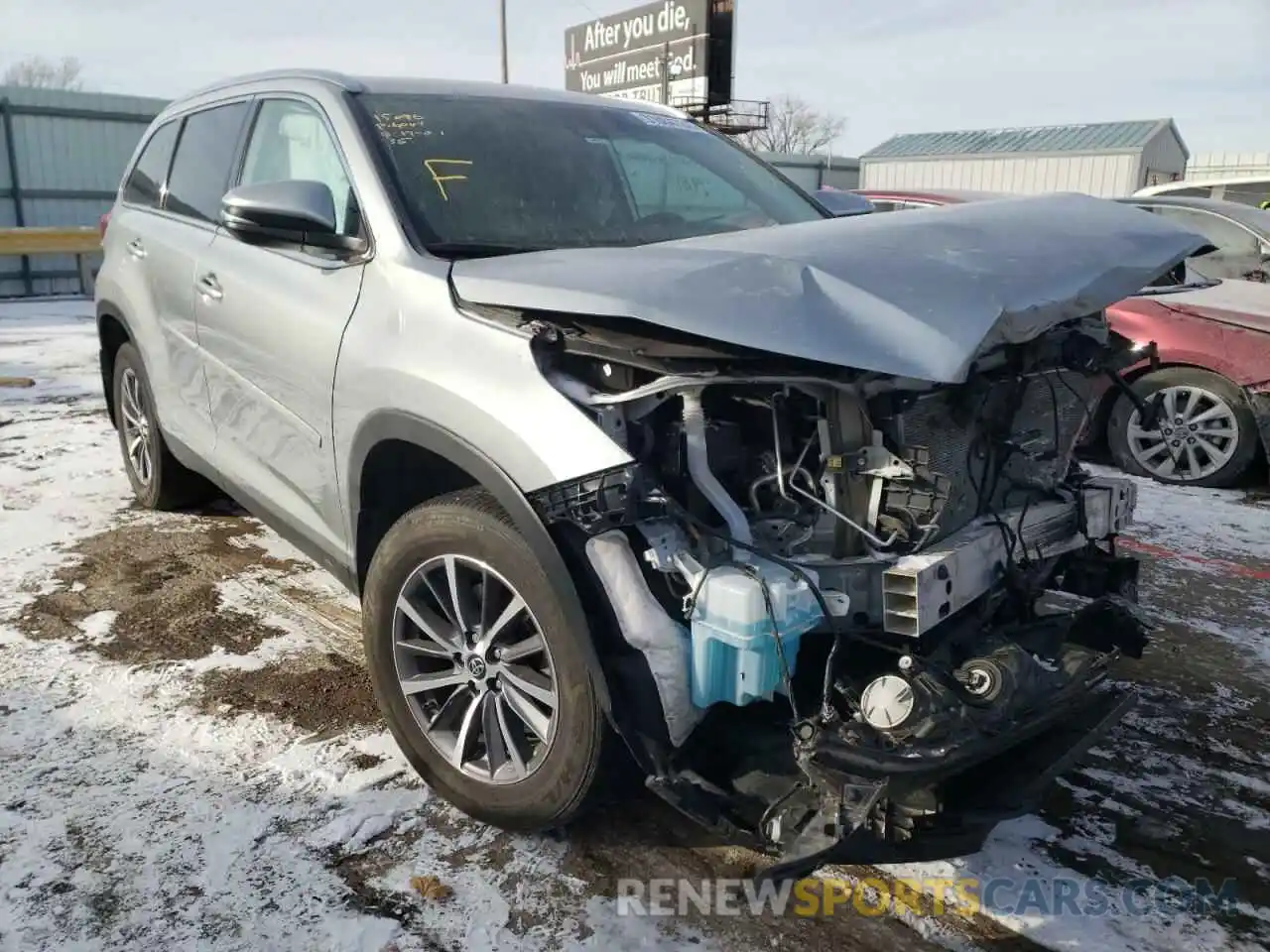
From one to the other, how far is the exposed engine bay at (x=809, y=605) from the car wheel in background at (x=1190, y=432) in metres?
4.03

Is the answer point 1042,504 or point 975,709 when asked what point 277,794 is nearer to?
point 975,709

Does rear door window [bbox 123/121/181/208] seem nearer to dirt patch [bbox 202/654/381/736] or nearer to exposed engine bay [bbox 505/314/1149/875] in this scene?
dirt patch [bbox 202/654/381/736]

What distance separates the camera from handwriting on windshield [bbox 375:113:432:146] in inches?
119

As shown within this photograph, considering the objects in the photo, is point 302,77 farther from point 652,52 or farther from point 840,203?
point 652,52

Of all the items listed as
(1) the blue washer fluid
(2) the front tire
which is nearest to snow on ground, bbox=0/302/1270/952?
(2) the front tire

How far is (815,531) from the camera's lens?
2.26 metres

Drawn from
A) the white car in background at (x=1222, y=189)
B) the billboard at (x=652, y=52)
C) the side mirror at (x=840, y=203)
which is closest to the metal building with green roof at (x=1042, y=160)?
the billboard at (x=652, y=52)

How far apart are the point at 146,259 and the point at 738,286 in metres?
3.20

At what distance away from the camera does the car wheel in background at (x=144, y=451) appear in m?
4.72

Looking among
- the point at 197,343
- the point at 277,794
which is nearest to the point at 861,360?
the point at 277,794

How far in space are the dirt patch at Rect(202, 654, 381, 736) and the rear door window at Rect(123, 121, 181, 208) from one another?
7.52 feet

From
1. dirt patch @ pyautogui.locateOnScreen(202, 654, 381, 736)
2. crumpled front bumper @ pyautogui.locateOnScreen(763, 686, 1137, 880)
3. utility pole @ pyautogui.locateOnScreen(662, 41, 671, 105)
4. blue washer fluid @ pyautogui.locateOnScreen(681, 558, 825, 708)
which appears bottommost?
dirt patch @ pyautogui.locateOnScreen(202, 654, 381, 736)

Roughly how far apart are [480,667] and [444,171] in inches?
58.9

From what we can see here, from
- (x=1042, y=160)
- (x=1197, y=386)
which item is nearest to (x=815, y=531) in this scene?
(x=1197, y=386)
